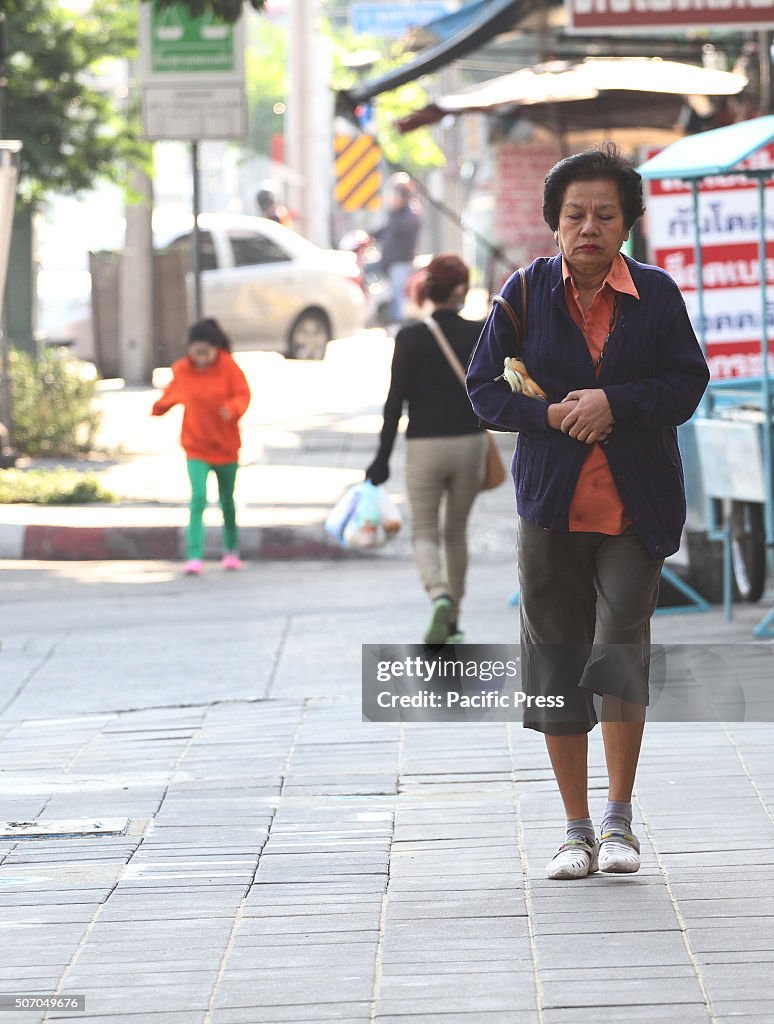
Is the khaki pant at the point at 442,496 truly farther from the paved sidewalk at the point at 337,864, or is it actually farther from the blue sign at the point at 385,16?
the blue sign at the point at 385,16

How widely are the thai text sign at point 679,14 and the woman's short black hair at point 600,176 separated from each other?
6.64 meters

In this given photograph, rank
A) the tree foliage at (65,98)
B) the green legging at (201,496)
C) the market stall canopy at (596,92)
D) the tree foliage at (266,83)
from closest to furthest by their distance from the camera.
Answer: the green legging at (201,496)
the market stall canopy at (596,92)
the tree foliage at (65,98)
the tree foliage at (266,83)

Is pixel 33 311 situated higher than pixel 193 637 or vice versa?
pixel 33 311

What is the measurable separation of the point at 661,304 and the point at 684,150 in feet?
12.6

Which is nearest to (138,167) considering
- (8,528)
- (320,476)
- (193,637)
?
(320,476)

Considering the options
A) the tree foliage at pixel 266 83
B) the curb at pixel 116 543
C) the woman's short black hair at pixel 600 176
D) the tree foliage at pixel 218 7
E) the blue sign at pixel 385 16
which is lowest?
the curb at pixel 116 543

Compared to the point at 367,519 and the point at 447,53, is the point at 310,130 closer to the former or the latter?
the point at 447,53

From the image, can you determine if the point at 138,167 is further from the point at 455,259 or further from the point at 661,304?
the point at 661,304

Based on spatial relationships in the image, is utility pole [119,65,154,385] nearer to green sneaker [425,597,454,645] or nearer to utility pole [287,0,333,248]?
utility pole [287,0,333,248]

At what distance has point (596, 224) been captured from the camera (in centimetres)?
463

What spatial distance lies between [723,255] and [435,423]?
8.62ft

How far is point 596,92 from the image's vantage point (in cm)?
1364

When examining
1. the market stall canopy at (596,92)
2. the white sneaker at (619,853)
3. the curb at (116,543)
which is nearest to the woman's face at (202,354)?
the curb at (116,543)

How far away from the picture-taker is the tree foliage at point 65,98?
15641 mm
